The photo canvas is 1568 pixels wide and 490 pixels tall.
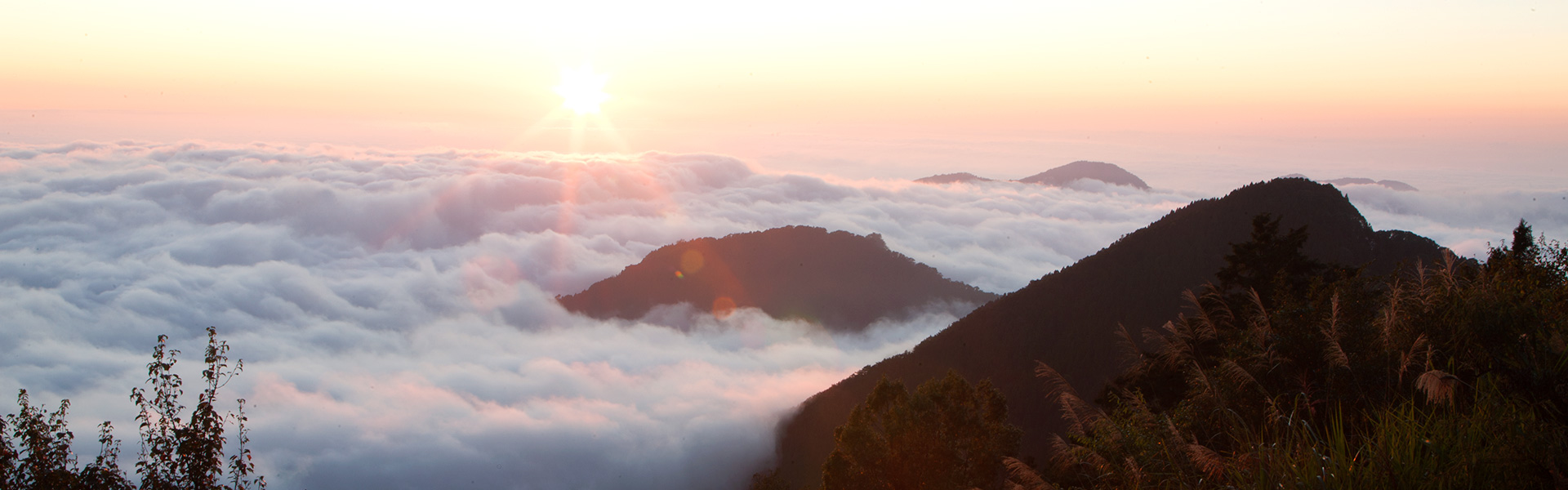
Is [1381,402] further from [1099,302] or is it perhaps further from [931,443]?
[1099,302]

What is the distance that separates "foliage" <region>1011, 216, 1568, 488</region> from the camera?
903cm

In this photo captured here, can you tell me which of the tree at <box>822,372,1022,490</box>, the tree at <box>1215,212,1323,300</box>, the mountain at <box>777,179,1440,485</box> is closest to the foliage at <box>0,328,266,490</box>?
the tree at <box>822,372,1022,490</box>

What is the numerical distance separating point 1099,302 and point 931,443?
6349 centimetres

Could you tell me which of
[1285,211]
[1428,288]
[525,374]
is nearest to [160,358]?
[1428,288]

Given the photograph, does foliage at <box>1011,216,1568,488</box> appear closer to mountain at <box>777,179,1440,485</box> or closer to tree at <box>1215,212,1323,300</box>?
tree at <box>1215,212,1323,300</box>

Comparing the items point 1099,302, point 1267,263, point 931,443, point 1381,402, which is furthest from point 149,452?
point 1099,302

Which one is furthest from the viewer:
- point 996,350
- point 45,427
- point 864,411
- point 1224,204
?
point 1224,204

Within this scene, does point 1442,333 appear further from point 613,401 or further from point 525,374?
point 525,374

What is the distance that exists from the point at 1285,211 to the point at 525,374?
142107 millimetres

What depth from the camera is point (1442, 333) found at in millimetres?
13391

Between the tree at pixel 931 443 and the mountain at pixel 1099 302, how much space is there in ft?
156

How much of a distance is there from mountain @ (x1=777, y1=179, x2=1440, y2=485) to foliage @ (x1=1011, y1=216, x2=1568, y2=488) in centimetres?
5947

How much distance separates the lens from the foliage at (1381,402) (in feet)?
29.6

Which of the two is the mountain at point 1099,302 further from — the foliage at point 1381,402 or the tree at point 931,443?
the foliage at point 1381,402
